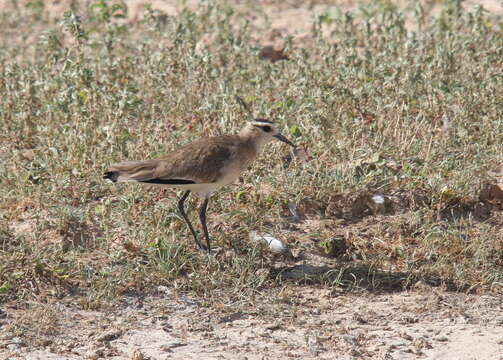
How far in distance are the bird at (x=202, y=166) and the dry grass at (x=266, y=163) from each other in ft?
1.19

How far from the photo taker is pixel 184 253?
6.12 metres

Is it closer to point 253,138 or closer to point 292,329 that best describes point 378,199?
point 253,138

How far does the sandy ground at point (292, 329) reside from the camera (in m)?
5.20

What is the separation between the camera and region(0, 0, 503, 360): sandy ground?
5199mm

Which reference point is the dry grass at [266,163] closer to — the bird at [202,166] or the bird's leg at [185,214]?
the bird's leg at [185,214]

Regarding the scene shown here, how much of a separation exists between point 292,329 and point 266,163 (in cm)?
211

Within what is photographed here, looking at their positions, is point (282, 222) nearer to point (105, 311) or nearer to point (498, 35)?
point (105, 311)

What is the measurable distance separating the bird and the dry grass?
1.19ft

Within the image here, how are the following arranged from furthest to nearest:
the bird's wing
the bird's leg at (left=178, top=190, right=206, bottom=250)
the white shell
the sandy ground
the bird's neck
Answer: the white shell, the bird's neck, the bird's leg at (left=178, top=190, right=206, bottom=250), the bird's wing, the sandy ground

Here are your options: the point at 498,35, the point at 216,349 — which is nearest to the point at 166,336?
the point at 216,349

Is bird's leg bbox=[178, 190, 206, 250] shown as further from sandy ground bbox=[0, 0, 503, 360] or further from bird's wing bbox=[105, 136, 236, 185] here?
sandy ground bbox=[0, 0, 503, 360]

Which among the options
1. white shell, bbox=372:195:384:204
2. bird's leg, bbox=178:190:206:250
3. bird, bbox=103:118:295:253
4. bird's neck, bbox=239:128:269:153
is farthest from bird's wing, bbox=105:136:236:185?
white shell, bbox=372:195:384:204

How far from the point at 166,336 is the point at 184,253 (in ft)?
2.86

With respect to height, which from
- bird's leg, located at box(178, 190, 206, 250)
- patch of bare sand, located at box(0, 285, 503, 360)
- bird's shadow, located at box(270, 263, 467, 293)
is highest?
bird's leg, located at box(178, 190, 206, 250)
